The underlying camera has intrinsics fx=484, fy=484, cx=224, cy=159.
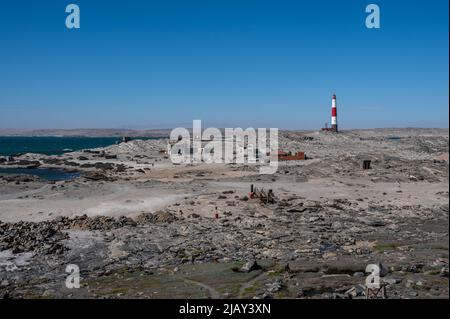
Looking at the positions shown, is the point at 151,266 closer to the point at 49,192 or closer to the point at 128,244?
the point at 128,244

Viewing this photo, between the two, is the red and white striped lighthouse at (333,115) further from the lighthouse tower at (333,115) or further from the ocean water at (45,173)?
the ocean water at (45,173)

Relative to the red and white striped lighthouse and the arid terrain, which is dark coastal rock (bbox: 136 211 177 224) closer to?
the arid terrain

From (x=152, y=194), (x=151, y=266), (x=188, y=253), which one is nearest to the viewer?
(x=151, y=266)

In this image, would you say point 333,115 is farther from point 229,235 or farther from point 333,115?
point 229,235

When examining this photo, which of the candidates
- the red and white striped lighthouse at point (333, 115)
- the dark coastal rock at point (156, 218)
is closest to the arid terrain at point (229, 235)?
the dark coastal rock at point (156, 218)

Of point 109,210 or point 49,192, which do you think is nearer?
point 109,210

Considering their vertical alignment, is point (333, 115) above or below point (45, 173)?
above

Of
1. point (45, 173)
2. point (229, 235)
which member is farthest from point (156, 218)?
point (45, 173)

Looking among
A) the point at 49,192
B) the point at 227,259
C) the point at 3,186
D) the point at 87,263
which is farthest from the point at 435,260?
the point at 3,186

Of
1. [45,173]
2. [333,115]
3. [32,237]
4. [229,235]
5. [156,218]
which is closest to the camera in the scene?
[32,237]
